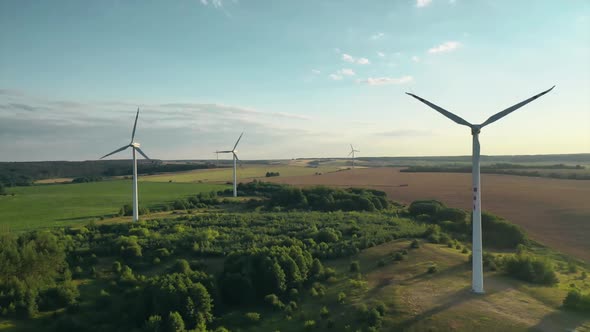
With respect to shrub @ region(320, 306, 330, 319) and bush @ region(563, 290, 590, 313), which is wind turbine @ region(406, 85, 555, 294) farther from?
shrub @ region(320, 306, 330, 319)

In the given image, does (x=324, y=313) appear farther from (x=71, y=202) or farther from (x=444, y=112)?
(x=71, y=202)

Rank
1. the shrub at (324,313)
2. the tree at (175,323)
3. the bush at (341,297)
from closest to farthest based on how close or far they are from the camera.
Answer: the tree at (175,323)
the shrub at (324,313)
the bush at (341,297)

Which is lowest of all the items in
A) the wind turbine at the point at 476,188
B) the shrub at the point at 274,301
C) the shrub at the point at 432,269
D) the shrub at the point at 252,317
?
the shrub at the point at 252,317

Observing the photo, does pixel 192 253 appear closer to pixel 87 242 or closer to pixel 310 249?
pixel 310 249

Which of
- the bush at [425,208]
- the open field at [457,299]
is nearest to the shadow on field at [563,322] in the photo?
the open field at [457,299]

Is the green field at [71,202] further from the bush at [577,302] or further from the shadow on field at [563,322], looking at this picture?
the bush at [577,302]

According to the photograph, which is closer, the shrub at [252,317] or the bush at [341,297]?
the shrub at [252,317]

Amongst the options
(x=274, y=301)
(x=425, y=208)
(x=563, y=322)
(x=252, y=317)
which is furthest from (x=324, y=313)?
(x=425, y=208)
